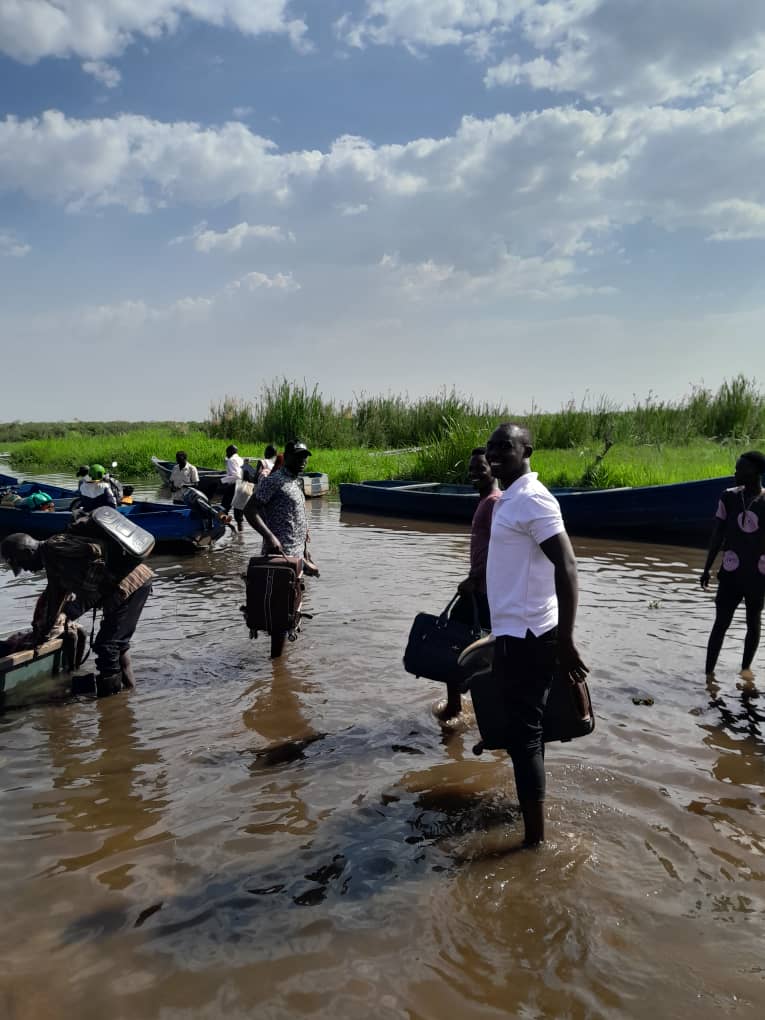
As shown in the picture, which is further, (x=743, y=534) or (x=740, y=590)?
(x=740, y=590)

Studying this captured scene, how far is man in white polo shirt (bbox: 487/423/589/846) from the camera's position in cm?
323

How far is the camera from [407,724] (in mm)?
5359

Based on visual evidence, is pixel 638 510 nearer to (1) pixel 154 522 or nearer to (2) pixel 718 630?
(2) pixel 718 630

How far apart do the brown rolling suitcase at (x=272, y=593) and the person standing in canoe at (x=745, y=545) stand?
334 centimetres

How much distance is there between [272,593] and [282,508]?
2.49 feet

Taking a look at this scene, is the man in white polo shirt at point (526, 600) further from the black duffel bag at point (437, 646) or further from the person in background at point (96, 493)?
the person in background at point (96, 493)

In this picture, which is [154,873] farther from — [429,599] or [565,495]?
[565,495]

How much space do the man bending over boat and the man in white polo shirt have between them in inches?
132

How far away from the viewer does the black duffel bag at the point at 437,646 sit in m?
4.73

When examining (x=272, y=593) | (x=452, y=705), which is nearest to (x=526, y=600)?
(x=452, y=705)

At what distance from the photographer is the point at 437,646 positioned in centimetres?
475

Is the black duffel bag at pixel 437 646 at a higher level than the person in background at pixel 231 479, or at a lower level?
lower

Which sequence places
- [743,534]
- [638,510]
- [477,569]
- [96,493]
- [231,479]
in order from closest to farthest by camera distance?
[477,569] → [743,534] → [96,493] → [638,510] → [231,479]

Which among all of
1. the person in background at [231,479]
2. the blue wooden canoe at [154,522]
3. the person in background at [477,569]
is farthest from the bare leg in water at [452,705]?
the person in background at [231,479]
